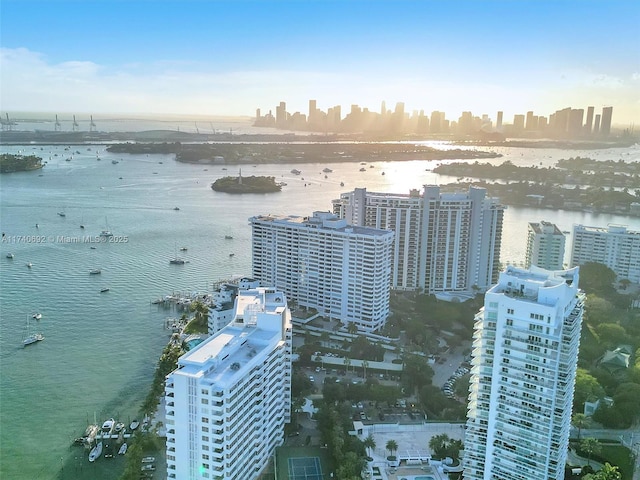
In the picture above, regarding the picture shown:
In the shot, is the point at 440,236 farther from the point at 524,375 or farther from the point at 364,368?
the point at 524,375

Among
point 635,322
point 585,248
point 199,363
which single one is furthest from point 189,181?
point 199,363

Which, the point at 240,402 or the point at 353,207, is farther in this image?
the point at 353,207

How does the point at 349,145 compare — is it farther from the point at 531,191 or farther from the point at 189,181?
the point at 531,191

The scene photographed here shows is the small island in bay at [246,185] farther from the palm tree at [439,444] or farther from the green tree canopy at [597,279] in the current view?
the palm tree at [439,444]

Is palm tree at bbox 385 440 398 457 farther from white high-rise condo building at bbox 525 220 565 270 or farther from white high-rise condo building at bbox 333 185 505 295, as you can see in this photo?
white high-rise condo building at bbox 525 220 565 270

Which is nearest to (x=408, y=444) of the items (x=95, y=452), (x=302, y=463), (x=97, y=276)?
(x=302, y=463)

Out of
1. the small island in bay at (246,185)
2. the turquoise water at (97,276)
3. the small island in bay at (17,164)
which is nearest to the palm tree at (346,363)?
the turquoise water at (97,276)
